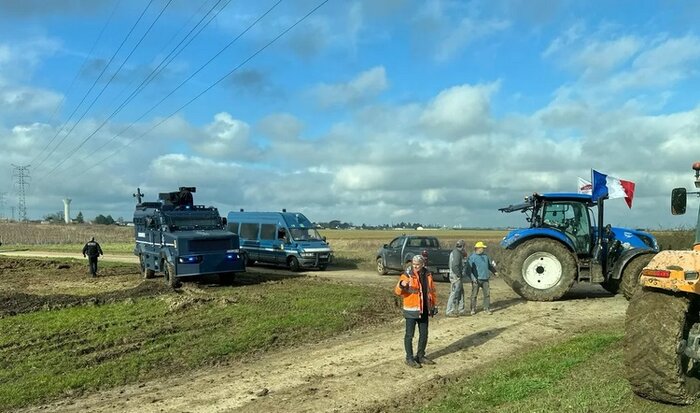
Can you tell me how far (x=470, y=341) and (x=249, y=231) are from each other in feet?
69.5

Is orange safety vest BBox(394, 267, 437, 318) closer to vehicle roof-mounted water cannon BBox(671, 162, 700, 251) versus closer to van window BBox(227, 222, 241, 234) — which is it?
vehicle roof-mounted water cannon BBox(671, 162, 700, 251)

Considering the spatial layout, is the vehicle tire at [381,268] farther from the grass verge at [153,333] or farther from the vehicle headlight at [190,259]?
the vehicle headlight at [190,259]

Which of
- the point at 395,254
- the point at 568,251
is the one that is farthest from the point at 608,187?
the point at 395,254

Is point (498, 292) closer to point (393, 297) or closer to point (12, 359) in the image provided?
point (393, 297)

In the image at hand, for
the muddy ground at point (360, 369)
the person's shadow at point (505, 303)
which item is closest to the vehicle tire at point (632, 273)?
the muddy ground at point (360, 369)

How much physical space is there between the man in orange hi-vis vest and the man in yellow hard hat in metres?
4.87

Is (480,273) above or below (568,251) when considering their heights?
below

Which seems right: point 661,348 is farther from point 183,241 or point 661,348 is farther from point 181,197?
point 181,197

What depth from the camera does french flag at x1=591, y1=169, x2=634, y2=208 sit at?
15367mm

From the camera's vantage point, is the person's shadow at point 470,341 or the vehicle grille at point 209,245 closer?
the person's shadow at point 470,341

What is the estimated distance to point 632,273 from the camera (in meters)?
14.8

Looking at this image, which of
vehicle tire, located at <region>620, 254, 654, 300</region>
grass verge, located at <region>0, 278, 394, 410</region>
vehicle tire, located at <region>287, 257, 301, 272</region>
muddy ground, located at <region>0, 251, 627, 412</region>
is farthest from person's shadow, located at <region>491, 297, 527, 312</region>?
vehicle tire, located at <region>287, 257, 301, 272</region>

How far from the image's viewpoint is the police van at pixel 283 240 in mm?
28328

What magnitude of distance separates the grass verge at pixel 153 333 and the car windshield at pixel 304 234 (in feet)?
33.8
